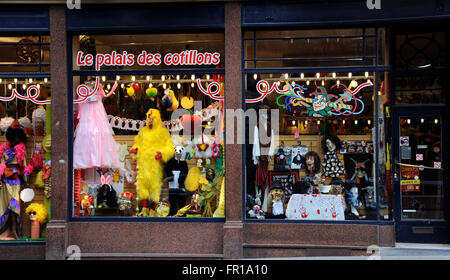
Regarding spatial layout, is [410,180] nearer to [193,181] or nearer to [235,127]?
[235,127]

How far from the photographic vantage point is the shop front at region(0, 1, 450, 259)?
953cm

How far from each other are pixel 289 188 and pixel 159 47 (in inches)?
138

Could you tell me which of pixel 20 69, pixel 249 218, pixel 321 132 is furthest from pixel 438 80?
pixel 20 69

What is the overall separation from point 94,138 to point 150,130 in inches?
41.2

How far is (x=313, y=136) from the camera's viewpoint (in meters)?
9.82

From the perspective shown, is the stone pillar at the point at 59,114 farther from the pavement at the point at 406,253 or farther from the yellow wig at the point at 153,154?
the pavement at the point at 406,253

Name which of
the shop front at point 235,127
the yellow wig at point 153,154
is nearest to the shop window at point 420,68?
the shop front at point 235,127

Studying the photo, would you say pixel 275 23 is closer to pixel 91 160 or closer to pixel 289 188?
pixel 289 188

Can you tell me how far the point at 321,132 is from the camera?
977 cm

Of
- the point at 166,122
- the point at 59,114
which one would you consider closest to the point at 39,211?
the point at 59,114

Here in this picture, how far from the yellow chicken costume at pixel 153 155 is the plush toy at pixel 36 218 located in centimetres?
185

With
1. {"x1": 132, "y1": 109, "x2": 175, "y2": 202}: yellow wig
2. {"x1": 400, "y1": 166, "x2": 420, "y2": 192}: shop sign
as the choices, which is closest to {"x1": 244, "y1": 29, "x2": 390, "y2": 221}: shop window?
{"x1": 400, "y1": 166, "x2": 420, "y2": 192}: shop sign

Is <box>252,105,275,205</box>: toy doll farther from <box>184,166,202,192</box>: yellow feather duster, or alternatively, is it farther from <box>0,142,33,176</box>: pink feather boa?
<box>0,142,33,176</box>: pink feather boa

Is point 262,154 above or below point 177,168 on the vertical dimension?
above
